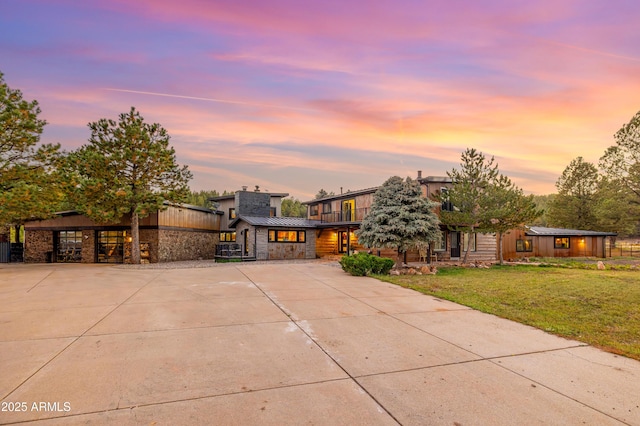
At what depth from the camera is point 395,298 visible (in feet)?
32.1

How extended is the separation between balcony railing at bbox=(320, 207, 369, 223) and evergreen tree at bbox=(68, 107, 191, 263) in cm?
1451

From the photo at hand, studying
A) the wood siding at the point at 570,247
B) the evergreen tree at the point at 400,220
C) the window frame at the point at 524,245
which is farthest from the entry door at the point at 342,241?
the window frame at the point at 524,245

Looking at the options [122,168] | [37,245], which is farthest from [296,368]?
[37,245]

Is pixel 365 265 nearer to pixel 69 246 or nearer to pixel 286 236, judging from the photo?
pixel 286 236

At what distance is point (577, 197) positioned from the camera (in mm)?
39250

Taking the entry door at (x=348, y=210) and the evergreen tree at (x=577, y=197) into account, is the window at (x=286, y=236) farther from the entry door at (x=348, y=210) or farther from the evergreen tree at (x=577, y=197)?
the evergreen tree at (x=577, y=197)

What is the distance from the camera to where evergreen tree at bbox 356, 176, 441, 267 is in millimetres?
16938

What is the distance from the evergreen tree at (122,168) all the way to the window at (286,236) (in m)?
8.70

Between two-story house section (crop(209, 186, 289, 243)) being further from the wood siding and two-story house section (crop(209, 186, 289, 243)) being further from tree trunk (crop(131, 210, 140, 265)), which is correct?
the wood siding

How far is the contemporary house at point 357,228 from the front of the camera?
74.1ft

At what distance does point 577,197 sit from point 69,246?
2178 inches

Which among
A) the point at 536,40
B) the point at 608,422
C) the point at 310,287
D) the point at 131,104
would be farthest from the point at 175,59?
the point at 608,422

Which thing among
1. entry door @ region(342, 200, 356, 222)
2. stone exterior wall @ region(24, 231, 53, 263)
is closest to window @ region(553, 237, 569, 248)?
entry door @ region(342, 200, 356, 222)

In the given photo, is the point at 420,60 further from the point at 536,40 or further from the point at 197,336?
the point at 197,336
